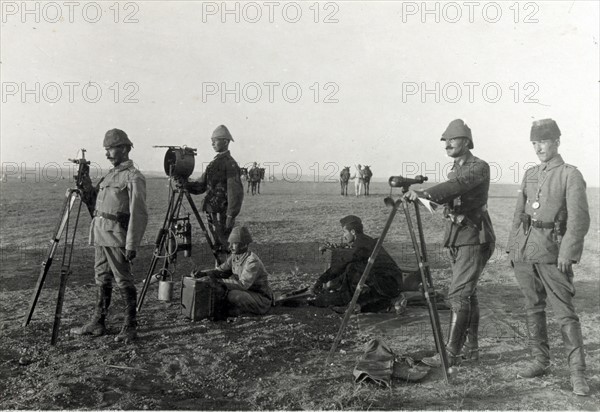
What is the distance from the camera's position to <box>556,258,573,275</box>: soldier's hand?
4.34 meters

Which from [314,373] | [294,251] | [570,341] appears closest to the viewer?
[570,341]

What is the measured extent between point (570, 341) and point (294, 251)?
304 inches

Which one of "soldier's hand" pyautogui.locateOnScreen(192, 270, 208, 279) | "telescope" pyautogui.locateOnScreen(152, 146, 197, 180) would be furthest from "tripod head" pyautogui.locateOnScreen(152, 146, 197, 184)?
"soldier's hand" pyautogui.locateOnScreen(192, 270, 208, 279)

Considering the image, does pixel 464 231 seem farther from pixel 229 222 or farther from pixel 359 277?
pixel 229 222

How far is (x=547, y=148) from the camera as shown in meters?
4.67

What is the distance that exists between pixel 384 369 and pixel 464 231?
1468 mm

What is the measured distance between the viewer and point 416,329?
20.6 ft

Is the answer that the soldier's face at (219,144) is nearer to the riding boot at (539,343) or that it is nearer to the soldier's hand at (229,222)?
the soldier's hand at (229,222)

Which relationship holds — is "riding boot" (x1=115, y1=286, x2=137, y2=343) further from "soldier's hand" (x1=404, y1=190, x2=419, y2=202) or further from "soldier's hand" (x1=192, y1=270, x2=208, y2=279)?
"soldier's hand" (x1=404, y1=190, x2=419, y2=202)

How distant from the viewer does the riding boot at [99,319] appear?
18.8 feet

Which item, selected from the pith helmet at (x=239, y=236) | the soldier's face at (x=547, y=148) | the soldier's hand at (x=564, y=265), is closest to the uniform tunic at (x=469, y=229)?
the soldier's face at (x=547, y=148)

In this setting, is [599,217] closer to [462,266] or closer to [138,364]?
[462,266]

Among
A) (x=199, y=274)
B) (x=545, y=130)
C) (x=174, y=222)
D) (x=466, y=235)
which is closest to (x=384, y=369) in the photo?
(x=466, y=235)

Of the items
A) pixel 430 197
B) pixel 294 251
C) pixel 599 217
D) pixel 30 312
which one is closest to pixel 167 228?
pixel 30 312
